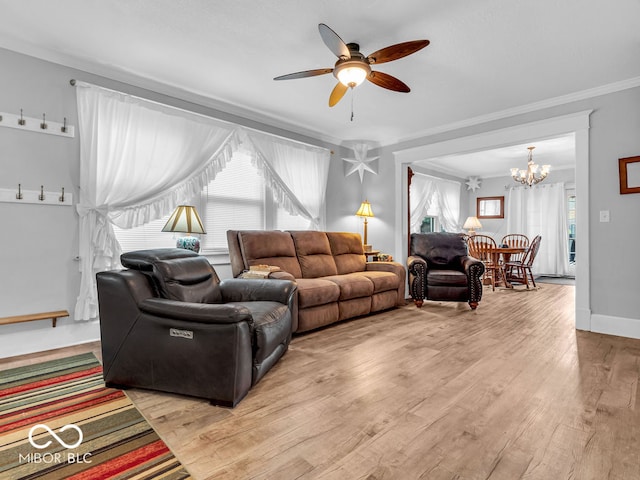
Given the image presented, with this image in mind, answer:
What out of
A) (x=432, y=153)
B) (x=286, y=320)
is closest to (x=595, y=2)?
(x=432, y=153)

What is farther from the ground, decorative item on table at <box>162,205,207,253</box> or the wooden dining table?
decorative item on table at <box>162,205,207,253</box>

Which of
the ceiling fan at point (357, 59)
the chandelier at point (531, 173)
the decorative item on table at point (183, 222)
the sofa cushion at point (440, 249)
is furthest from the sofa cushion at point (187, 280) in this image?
the chandelier at point (531, 173)

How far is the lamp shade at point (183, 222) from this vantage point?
316 centimetres

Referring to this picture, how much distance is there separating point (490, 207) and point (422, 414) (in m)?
7.95

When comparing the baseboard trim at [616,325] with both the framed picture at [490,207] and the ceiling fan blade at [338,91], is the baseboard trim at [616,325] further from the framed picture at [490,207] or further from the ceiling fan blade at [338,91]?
the framed picture at [490,207]

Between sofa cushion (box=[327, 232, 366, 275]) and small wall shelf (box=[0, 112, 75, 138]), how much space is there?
118 inches

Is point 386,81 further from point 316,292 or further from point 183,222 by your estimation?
point 183,222

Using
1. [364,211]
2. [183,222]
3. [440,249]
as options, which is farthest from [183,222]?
[440,249]

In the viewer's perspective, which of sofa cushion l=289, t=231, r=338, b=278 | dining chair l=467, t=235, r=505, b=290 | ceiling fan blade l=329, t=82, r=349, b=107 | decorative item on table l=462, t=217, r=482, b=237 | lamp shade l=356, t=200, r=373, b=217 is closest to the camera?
ceiling fan blade l=329, t=82, r=349, b=107

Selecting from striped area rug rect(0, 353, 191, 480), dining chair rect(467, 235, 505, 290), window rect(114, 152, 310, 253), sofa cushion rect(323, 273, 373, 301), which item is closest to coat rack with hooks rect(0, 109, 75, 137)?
window rect(114, 152, 310, 253)

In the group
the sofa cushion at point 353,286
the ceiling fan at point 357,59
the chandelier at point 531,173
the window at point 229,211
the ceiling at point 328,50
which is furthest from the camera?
the chandelier at point 531,173

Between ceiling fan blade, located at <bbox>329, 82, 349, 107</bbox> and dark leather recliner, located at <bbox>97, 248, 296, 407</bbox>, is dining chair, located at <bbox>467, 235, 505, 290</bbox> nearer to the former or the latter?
ceiling fan blade, located at <bbox>329, 82, 349, 107</bbox>

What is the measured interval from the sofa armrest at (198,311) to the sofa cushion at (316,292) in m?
1.25

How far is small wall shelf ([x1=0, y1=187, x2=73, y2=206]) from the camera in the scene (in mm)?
2697
